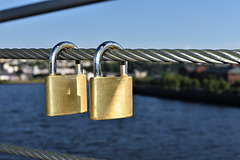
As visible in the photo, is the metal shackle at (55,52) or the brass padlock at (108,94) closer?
the brass padlock at (108,94)

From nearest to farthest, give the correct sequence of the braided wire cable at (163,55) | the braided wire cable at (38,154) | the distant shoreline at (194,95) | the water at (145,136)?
the braided wire cable at (163,55) → the braided wire cable at (38,154) → the water at (145,136) → the distant shoreline at (194,95)

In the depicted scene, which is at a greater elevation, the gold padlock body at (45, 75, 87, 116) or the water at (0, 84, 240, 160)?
the gold padlock body at (45, 75, 87, 116)

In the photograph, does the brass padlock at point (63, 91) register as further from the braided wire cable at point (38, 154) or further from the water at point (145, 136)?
the water at point (145, 136)

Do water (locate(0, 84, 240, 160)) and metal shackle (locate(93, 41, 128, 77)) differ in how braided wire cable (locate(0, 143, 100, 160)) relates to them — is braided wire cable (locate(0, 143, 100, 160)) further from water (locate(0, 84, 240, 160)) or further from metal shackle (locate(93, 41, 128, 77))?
water (locate(0, 84, 240, 160))

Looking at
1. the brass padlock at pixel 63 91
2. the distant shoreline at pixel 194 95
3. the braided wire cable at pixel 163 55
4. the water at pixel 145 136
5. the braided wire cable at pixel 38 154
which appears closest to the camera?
the braided wire cable at pixel 163 55

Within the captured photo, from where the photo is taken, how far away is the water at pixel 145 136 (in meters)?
26.6

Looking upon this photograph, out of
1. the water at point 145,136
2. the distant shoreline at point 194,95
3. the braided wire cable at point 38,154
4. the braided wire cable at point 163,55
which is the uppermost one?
the braided wire cable at point 163,55

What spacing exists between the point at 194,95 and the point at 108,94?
218 ft

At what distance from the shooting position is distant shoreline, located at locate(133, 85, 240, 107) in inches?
2236

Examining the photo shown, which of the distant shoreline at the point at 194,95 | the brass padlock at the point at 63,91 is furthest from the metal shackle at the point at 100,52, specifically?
the distant shoreline at the point at 194,95

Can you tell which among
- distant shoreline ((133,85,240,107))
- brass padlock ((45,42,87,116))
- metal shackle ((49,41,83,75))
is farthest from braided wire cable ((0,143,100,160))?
distant shoreline ((133,85,240,107))

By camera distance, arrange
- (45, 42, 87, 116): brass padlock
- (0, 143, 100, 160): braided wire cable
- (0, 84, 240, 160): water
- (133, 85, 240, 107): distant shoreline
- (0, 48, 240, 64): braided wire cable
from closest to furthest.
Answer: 1. (0, 48, 240, 64): braided wire cable
2. (45, 42, 87, 116): brass padlock
3. (0, 143, 100, 160): braided wire cable
4. (0, 84, 240, 160): water
5. (133, 85, 240, 107): distant shoreline

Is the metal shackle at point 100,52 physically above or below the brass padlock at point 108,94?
above

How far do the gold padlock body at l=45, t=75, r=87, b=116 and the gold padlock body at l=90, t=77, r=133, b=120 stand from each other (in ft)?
0.55
